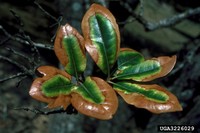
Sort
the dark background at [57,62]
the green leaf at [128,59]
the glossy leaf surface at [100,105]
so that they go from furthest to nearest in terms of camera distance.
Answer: the dark background at [57,62], the green leaf at [128,59], the glossy leaf surface at [100,105]

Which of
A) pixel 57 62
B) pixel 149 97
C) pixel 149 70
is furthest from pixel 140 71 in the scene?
pixel 57 62

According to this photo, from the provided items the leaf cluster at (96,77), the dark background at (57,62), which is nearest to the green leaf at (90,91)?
the leaf cluster at (96,77)

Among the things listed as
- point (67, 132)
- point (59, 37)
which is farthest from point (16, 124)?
point (59, 37)

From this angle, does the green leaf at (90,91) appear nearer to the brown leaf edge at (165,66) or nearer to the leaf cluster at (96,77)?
the leaf cluster at (96,77)

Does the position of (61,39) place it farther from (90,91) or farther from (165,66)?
(165,66)

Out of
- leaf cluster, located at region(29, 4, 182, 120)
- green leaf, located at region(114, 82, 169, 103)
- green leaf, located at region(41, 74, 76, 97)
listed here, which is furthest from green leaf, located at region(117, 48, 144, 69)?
green leaf, located at region(41, 74, 76, 97)

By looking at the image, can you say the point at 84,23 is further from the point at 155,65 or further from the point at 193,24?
the point at 193,24
